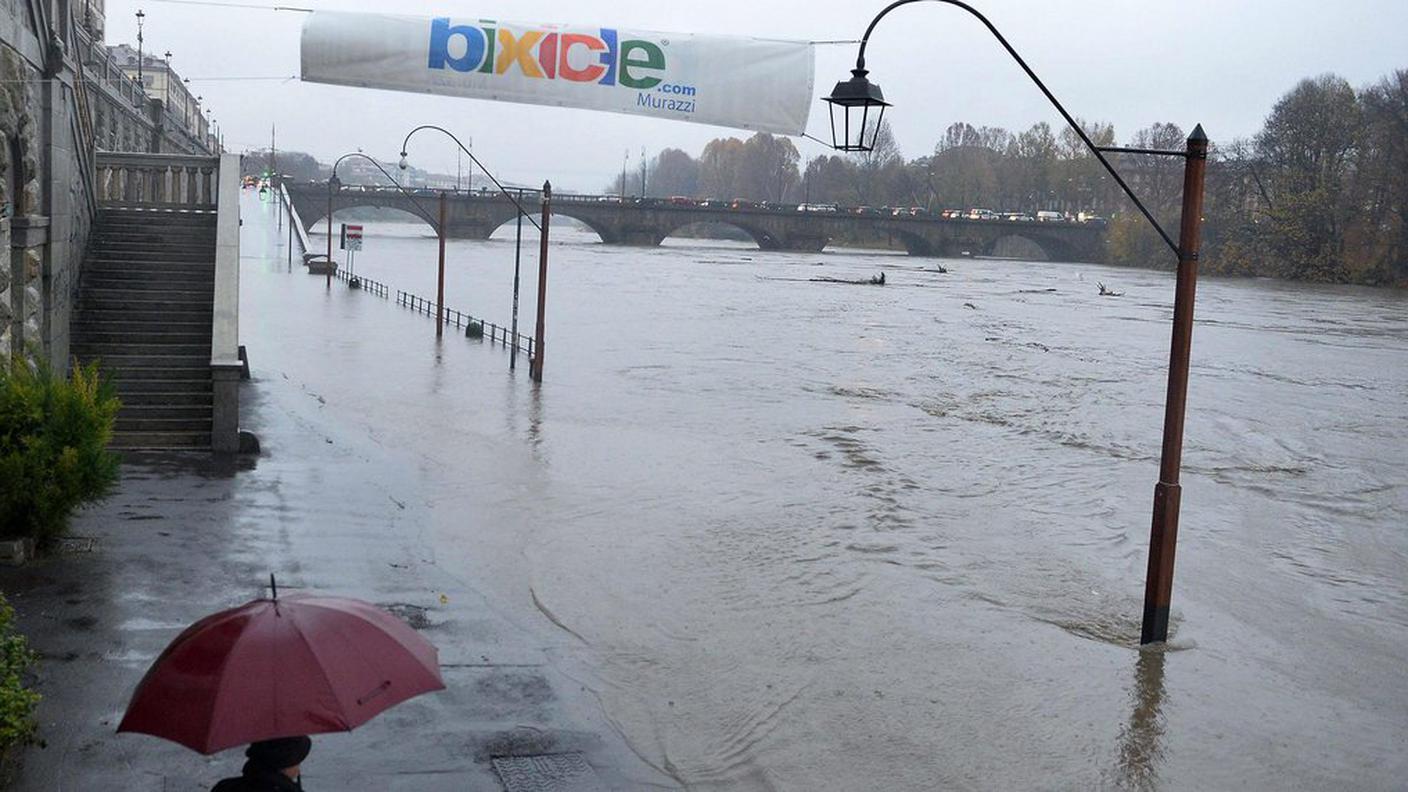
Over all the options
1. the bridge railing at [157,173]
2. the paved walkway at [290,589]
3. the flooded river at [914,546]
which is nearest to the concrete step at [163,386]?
the paved walkway at [290,589]

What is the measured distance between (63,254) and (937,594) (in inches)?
481

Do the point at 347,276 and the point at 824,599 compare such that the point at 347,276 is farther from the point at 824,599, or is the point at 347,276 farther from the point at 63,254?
the point at 824,599

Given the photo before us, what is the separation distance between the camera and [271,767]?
5102 millimetres

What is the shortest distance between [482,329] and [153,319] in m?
Result: 22.5

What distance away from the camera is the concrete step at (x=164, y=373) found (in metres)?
20.3

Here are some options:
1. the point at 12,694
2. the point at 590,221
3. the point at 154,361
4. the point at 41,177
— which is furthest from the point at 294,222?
the point at 12,694

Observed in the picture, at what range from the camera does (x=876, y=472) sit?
24.8 meters

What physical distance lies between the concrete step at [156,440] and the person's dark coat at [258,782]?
15496 mm

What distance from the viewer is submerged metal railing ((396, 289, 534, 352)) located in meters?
41.4

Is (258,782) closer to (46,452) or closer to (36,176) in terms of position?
(46,452)

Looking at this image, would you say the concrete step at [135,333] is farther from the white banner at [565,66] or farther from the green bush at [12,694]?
the green bush at [12,694]

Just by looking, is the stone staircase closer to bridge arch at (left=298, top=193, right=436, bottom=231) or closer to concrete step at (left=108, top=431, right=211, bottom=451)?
concrete step at (left=108, top=431, right=211, bottom=451)

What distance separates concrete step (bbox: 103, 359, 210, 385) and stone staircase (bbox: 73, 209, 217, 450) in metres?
0.01

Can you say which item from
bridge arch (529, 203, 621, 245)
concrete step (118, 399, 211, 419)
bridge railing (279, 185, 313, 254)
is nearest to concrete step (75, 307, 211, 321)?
concrete step (118, 399, 211, 419)
